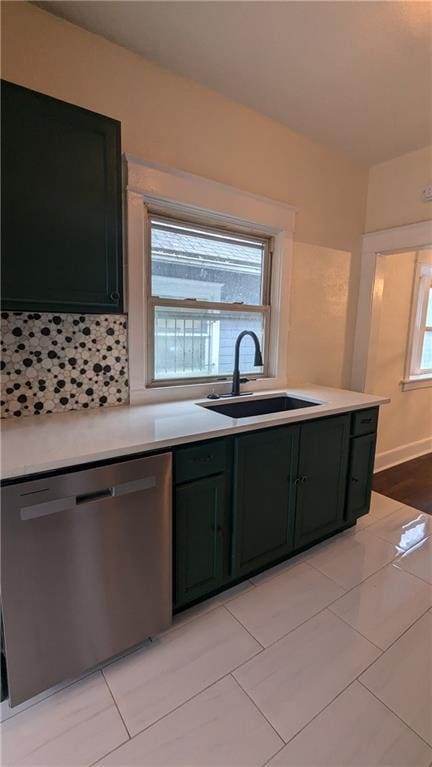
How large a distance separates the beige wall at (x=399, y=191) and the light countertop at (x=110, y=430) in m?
1.71

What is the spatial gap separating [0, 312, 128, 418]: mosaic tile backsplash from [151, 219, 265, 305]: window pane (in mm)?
428

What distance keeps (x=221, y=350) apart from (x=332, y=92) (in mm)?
1619

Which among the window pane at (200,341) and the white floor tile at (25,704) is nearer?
the white floor tile at (25,704)

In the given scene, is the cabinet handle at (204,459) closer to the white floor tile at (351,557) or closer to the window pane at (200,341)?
the window pane at (200,341)

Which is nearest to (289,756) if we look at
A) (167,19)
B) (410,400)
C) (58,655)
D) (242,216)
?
(58,655)

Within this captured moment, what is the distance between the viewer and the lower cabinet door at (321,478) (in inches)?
76.2

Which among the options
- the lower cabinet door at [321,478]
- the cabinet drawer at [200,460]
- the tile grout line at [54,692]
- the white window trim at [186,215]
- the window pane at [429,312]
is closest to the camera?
the tile grout line at [54,692]

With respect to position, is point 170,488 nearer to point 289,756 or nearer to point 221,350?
point 289,756

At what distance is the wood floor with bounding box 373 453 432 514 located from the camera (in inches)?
112

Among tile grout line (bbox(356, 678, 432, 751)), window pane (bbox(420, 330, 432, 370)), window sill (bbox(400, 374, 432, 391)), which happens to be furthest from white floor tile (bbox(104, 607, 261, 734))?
window pane (bbox(420, 330, 432, 370))

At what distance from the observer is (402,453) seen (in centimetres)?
363

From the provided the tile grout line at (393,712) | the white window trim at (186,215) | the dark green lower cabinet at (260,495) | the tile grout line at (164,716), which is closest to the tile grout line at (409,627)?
the tile grout line at (393,712)

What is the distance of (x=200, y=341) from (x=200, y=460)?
97cm

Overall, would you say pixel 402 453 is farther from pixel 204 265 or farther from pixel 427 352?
pixel 204 265
